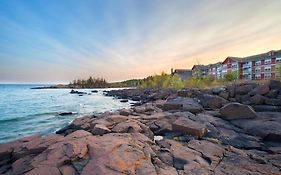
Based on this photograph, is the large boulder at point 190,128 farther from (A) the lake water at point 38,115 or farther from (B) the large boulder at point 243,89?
(B) the large boulder at point 243,89

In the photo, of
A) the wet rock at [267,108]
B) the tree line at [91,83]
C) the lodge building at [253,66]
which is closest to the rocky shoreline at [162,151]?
the wet rock at [267,108]

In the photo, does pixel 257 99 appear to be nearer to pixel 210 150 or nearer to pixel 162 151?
pixel 210 150

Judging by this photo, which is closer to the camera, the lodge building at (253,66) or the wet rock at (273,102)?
the wet rock at (273,102)

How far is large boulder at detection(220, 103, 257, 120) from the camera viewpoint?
35.7 ft

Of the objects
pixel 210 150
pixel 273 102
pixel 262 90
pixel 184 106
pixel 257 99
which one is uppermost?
pixel 262 90

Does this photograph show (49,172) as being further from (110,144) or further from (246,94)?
(246,94)

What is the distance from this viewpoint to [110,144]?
6.19 m

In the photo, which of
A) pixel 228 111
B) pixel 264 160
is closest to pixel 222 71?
pixel 228 111

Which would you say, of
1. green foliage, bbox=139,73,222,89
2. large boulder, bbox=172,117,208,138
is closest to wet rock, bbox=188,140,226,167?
large boulder, bbox=172,117,208,138

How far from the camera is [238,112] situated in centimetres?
1102

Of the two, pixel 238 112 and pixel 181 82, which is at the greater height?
pixel 181 82

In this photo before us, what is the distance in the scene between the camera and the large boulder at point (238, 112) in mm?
10891

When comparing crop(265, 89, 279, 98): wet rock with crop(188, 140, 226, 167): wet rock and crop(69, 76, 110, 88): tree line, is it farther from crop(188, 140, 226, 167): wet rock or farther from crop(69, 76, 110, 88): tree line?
crop(69, 76, 110, 88): tree line

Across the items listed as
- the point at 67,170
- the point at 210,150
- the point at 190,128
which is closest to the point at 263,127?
the point at 190,128
